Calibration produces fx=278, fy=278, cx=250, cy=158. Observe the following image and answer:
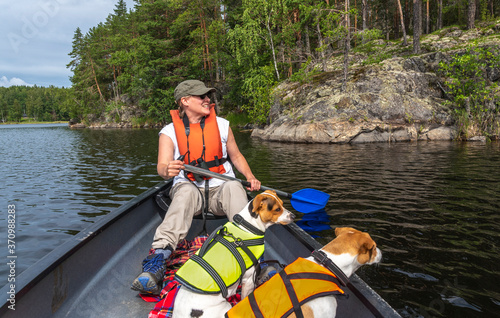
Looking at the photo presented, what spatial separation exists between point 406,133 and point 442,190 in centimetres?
1168

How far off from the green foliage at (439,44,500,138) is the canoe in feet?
61.1

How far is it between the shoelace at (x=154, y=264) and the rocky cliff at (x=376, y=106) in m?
16.4

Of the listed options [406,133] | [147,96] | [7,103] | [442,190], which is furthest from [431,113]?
[7,103]

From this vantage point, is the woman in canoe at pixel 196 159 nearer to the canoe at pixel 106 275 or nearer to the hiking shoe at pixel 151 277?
the hiking shoe at pixel 151 277

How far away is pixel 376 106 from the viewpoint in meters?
18.2

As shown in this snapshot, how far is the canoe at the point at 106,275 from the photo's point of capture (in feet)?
6.30

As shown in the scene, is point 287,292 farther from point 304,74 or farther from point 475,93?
point 304,74

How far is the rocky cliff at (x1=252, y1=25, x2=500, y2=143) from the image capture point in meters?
17.7

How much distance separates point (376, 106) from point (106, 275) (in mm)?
18804

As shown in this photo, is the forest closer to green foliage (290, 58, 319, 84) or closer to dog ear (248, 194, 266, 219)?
green foliage (290, 58, 319, 84)

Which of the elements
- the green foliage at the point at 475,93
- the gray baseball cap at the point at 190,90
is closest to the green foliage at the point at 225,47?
the green foliage at the point at 475,93

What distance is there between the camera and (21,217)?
637cm

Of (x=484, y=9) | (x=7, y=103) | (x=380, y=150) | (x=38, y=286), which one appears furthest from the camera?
(x=7, y=103)

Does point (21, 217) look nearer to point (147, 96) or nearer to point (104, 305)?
point (104, 305)
